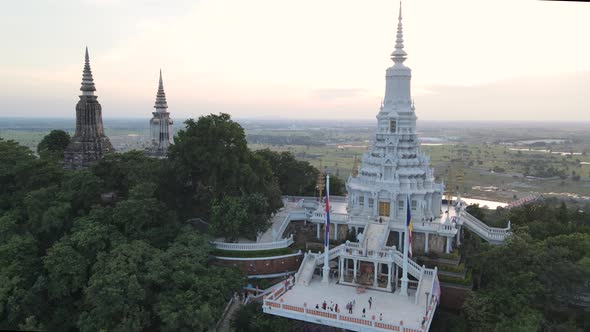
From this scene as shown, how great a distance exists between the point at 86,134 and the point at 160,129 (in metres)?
10.9

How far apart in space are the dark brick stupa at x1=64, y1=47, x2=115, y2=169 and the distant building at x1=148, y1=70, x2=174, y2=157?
27.8ft

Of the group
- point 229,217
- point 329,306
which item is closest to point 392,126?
point 229,217

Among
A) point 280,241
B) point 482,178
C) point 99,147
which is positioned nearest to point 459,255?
point 280,241

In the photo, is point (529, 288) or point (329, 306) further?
point (329, 306)

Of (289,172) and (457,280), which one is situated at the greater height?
(289,172)

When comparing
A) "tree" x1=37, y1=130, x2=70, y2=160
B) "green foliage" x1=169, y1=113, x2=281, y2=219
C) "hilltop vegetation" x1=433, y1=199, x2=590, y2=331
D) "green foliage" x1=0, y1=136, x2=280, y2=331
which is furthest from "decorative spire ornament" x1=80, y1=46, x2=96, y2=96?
"hilltop vegetation" x1=433, y1=199, x2=590, y2=331

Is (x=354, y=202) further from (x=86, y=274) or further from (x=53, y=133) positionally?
(x=53, y=133)

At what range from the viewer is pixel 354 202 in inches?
1516

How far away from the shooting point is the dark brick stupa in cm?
4847

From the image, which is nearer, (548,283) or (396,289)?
(548,283)

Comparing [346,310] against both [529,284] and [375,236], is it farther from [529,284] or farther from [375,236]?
[529,284]

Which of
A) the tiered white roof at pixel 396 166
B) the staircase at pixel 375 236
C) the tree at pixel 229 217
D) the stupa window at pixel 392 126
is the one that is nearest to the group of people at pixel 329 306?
the staircase at pixel 375 236

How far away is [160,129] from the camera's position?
192 feet

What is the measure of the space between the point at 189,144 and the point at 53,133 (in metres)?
27.2
